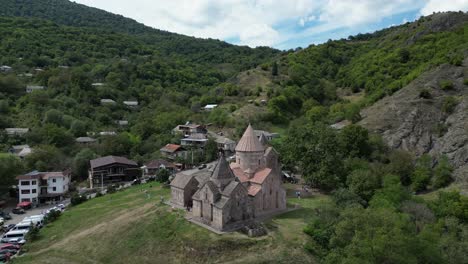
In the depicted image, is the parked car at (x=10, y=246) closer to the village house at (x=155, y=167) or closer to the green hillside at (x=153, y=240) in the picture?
the green hillside at (x=153, y=240)

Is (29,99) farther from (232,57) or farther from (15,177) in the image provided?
(232,57)

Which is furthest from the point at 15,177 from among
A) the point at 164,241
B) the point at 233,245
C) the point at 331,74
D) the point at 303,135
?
the point at 331,74

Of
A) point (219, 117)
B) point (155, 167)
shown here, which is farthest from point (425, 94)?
point (155, 167)

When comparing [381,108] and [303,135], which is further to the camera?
[381,108]

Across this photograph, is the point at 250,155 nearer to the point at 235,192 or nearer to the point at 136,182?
the point at 235,192

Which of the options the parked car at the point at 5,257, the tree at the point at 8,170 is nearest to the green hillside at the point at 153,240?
the parked car at the point at 5,257

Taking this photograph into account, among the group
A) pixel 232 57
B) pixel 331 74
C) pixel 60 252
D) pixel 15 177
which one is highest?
pixel 232 57

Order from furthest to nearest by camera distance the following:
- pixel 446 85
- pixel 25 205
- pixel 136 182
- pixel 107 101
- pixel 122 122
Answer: pixel 107 101
pixel 122 122
pixel 446 85
pixel 136 182
pixel 25 205
